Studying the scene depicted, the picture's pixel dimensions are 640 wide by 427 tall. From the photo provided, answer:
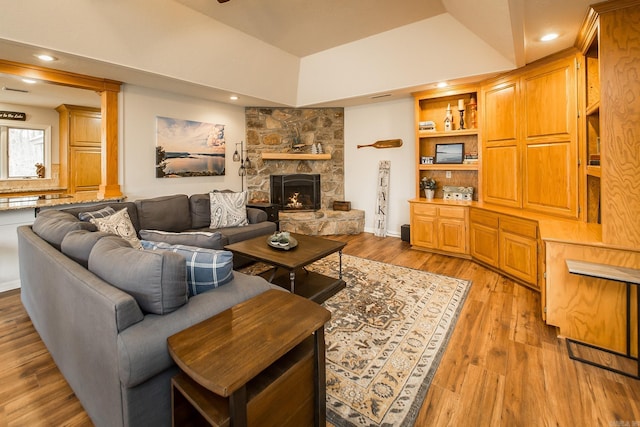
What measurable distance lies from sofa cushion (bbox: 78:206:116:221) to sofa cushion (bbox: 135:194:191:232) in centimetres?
50

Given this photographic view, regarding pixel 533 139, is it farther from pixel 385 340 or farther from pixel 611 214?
pixel 385 340

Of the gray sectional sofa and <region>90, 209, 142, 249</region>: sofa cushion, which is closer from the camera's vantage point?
the gray sectional sofa

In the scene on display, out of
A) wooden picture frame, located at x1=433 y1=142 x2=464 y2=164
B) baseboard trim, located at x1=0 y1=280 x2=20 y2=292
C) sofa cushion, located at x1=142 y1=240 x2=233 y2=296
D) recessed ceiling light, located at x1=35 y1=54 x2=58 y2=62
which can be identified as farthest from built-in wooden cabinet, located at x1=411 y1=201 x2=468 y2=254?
baseboard trim, located at x1=0 y1=280 x2=20 y2=292

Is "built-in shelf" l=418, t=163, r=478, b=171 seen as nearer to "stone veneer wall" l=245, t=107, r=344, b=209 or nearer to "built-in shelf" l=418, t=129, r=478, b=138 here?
"built-in shelf" l=418, t=129, r=478, b=138

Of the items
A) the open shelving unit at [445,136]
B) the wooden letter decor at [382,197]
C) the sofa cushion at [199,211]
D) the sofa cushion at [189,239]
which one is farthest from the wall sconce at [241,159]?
the sofa cushion at [189,239]

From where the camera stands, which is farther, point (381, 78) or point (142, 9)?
point (381, 78)

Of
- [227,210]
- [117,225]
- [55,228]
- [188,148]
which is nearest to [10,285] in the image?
[117,225]

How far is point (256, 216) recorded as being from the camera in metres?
4.58

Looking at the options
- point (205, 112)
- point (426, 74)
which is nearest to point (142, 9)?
point (205, 112)

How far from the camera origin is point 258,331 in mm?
1275

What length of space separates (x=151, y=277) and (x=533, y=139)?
4077 mm

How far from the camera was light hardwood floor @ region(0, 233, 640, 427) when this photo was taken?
1637mm

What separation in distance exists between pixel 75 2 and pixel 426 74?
4.00 m

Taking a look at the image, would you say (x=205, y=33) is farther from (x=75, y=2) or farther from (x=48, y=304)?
(x=48, y=304)
